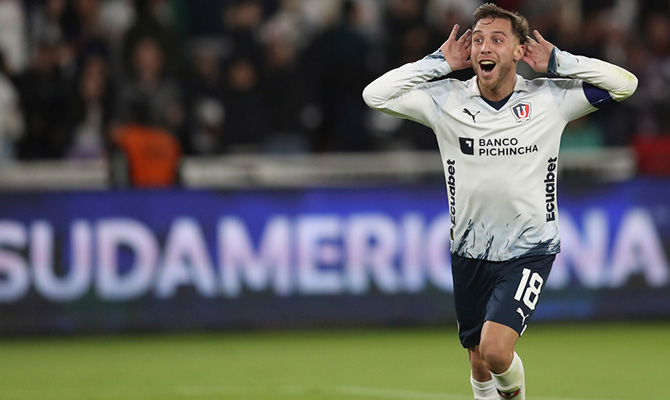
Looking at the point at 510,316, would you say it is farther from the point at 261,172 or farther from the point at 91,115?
the point at 91,115

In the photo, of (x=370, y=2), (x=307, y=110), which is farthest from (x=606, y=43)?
(x=307, y=110)

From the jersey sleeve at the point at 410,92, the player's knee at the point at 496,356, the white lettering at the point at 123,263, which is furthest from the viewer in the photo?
the white lettering at the point at 123,263

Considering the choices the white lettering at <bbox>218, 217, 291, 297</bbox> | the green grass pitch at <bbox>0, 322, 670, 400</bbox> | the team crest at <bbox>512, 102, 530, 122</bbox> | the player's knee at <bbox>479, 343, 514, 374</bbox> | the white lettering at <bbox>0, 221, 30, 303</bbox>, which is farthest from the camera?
the white lettering at <bbox>218, 217, 291, 297</bbox>

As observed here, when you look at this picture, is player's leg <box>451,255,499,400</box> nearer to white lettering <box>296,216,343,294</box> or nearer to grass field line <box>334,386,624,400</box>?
grass field line <box>334,386,624,400</box>

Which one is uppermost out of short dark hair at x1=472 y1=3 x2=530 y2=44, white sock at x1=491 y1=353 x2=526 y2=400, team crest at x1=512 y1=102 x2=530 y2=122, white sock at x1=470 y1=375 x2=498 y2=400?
short dark hair at x1=472 y1=3 x2=530 y2=44

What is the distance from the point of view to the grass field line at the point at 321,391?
8766 mm

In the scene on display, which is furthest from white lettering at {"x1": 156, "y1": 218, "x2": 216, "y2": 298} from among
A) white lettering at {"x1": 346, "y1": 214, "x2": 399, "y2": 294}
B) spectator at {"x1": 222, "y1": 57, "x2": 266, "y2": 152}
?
spectator at {"x1": 222, "y1": 57, "x2": 266, "y2": 152}

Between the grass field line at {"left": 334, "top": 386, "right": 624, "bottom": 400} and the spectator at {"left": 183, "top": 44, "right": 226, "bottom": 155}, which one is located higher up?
the spectator at {"left": 183, "top": 44, "right": 226, "bottom": 155}

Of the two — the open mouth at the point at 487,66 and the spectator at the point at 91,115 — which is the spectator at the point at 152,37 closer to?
the spectator at the point at 91,115

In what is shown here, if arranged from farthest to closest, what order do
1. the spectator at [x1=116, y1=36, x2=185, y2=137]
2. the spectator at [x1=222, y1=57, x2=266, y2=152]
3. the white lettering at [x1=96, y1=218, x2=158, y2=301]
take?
1. the spectator at [x1=222, y1=57, x2=266, y2=152]
2. the spectator at [x1=116, y1=36, x2=185, y2=137]
3. the white lettering at [x1=96, y1=218, x2=158, y2=301]

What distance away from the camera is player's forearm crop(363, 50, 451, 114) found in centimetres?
712

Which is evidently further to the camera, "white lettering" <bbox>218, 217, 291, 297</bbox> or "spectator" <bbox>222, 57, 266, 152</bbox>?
"spectator" <bbox>222, 57, 266, 152</bbox>

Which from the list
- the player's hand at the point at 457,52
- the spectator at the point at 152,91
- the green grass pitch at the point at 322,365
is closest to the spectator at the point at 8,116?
the spectator at the point at 152,91

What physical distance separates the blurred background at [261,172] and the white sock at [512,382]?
5420mm
